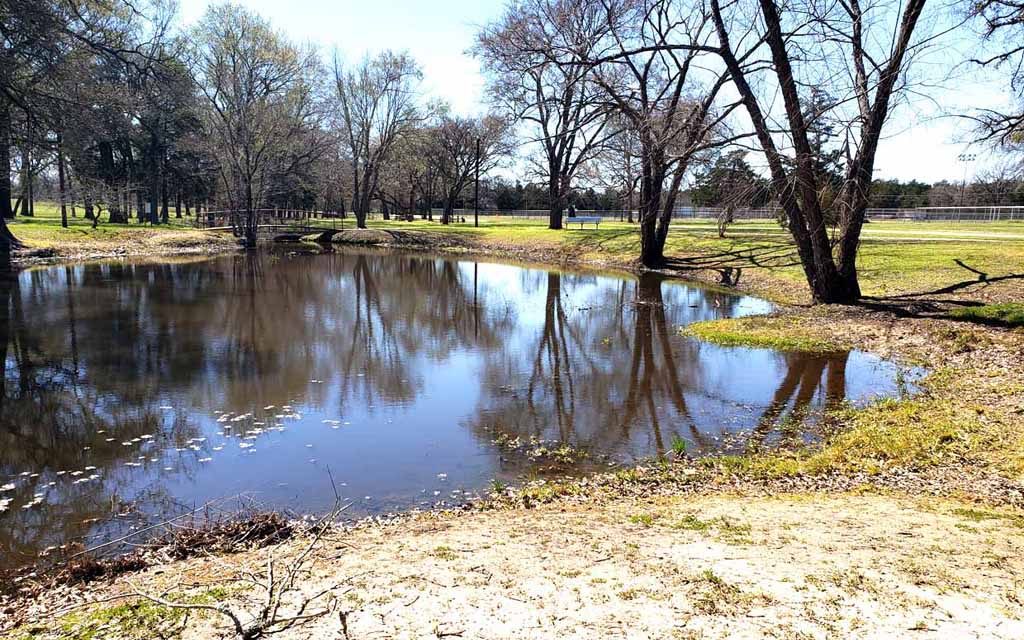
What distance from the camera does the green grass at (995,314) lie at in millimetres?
11898

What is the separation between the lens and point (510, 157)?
178ft

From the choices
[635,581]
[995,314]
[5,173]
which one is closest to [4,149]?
[5,173]

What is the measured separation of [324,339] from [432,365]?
3105 millimetres

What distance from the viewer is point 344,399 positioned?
9.42 meters

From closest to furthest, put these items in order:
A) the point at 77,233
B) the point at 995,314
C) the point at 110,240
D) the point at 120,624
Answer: the point at 120,624, the point at 995,314, the point at 77,233, the point at 110,240

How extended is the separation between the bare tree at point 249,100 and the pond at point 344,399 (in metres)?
20.9

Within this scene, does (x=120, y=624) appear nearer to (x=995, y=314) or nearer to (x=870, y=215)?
(x=995, y=314)

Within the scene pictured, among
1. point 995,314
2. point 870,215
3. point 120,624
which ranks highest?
point 870,215

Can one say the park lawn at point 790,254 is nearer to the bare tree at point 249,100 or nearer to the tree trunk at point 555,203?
the tree trunk at point 555,203

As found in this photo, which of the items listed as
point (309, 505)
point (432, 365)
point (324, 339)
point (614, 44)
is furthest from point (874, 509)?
point (614, 44)

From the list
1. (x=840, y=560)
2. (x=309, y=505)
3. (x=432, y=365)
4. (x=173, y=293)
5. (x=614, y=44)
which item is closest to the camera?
(x=840, y=560)

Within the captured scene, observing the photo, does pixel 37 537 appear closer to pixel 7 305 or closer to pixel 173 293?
pixel 7 305

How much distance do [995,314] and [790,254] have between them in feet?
44.0

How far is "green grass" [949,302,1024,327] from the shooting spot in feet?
39.0
